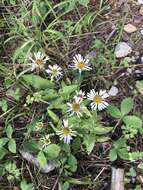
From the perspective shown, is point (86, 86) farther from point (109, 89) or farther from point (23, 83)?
point (23, 83)

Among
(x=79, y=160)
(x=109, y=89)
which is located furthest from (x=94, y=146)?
(x=109, y=89)

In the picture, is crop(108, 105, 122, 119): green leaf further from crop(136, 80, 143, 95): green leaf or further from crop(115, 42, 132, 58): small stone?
crop(115, 42, 132, 58): small stone

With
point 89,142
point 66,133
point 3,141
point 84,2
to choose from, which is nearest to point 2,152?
point 3,141

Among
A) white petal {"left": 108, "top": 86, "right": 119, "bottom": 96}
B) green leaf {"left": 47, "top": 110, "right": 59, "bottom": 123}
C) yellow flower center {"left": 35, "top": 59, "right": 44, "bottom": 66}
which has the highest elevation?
yellow flower center {"left": 35, "top": 59, "right": 44, "bottom": 66}

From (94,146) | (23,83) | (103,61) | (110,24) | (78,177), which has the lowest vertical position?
(78,177)

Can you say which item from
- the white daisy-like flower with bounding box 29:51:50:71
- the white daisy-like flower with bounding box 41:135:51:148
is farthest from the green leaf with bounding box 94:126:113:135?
the white daisy-like flower with bounding box 29:51:50:71

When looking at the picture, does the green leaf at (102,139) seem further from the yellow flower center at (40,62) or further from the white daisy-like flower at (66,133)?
the yellow flower center at (40,62)
